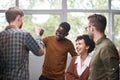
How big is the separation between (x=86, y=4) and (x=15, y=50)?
2951 millimetres

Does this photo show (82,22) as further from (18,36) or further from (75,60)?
(18,36)

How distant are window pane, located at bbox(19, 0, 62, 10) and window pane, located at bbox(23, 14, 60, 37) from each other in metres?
0.17

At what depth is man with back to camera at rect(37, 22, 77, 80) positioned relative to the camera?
12.0ft

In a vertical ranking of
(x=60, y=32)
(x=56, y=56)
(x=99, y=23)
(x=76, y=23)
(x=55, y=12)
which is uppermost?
(x=99, y=23)

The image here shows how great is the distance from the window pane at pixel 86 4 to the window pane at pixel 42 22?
1.21 ft

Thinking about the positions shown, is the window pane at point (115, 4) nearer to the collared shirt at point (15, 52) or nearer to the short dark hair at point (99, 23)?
the short dark hair at point (99, 23)

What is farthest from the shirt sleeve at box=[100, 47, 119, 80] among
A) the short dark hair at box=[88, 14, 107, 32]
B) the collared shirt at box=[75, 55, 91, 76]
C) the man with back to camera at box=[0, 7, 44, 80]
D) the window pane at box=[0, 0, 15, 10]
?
the window pane at box=[0, 0, 15, 10]

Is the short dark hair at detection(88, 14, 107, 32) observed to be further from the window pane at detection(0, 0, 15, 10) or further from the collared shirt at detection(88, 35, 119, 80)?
the window pane at detection(0, 0, 15, 10)

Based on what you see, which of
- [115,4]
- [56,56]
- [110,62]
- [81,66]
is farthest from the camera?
[115,4]

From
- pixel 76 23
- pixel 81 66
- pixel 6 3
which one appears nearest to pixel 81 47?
pixel 81 66

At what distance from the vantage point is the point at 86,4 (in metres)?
5.22

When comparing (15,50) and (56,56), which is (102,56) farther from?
(56,56)

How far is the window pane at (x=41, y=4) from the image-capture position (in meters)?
5.20

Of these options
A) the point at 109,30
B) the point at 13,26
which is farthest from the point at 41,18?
the point at 13,26
